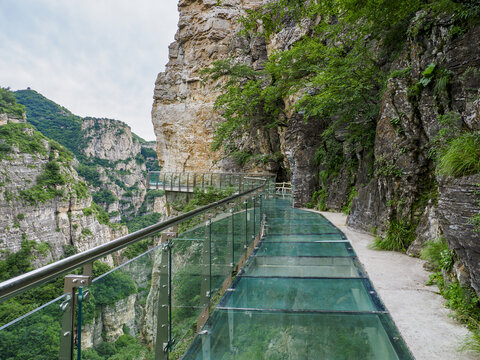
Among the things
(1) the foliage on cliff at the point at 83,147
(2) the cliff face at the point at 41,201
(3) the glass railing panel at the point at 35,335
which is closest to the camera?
(3) the glass railing panel at the point at 35,335

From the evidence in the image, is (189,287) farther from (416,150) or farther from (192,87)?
(192,87)

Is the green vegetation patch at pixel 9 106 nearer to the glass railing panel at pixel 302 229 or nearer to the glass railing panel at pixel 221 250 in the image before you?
the glass railing panel at pixel 302 229

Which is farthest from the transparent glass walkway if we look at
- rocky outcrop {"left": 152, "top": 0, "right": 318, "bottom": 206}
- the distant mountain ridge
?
the distant mountain ridge

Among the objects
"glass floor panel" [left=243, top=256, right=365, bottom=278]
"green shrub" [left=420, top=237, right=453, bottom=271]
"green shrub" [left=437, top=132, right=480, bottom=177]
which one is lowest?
"glass floor panel" [left=243, top=256, right=365, bottom=278]

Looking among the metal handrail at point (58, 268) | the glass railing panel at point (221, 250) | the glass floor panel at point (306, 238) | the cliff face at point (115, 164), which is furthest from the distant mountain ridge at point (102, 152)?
the metal handrail at point (58, 268)

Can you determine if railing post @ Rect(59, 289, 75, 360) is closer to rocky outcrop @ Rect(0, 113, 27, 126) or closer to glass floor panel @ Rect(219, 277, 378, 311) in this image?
glass floor panel @ Rect(219, 277, 378, 311)

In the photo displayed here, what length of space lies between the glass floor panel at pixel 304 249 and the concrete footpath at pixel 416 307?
1.49 feet

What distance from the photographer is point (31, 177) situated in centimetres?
5322

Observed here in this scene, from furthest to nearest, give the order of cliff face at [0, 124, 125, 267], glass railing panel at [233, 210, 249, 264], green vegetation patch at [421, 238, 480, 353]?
cliff face at [0, 124, 125, 267], glass railing panel at [233, 210, 249, 264], green vegetation patch at [421, 238, 480, 353]

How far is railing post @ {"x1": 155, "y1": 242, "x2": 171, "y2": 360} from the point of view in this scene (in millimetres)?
1757

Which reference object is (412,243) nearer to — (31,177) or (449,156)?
(449,156)

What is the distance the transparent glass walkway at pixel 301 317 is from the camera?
2.05 metres

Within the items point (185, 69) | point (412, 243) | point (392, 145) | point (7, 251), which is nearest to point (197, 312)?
point (412, 243)

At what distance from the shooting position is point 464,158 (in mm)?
2506
